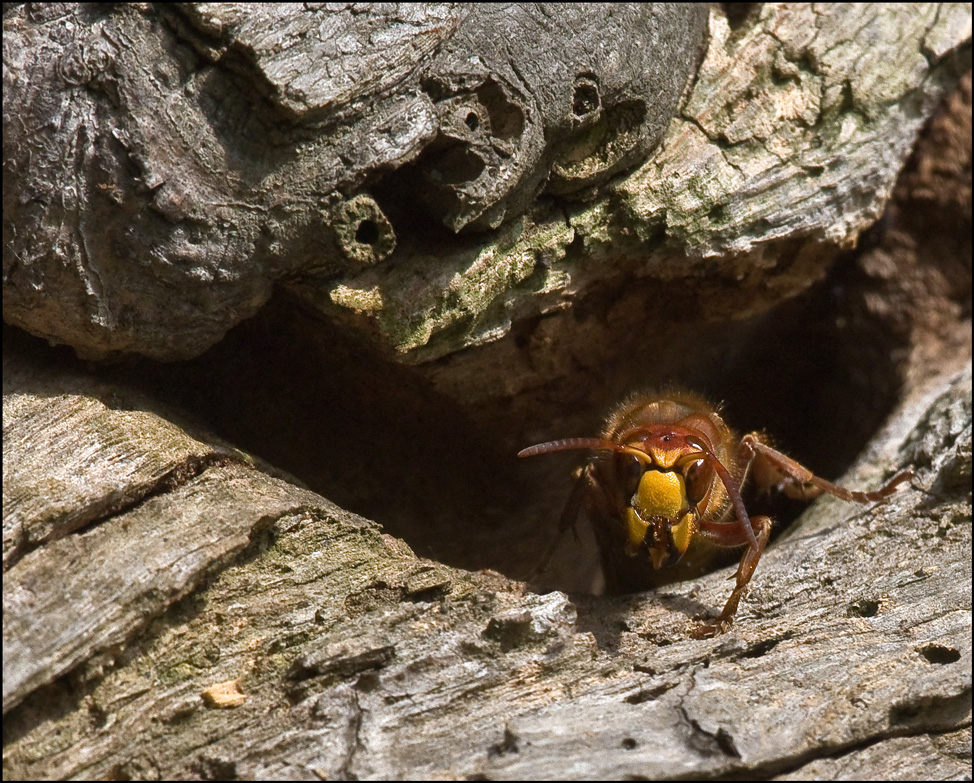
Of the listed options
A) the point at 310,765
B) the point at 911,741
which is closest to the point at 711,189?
the point at 911,741

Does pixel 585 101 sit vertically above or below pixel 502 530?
above

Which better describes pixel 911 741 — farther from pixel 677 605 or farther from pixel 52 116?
pixel 52 116

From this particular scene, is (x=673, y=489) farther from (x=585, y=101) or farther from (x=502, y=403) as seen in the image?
(x=585, y=101)

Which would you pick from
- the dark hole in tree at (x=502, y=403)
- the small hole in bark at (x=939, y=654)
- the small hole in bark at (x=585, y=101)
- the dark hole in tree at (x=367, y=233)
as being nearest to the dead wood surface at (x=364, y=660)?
the small hole in bark at (x=939, y=654)

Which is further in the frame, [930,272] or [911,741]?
[930,272]

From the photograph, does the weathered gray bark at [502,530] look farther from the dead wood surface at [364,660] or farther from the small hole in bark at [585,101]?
the small hole in bark at [585,101]

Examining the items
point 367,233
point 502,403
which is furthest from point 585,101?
point 502,403
